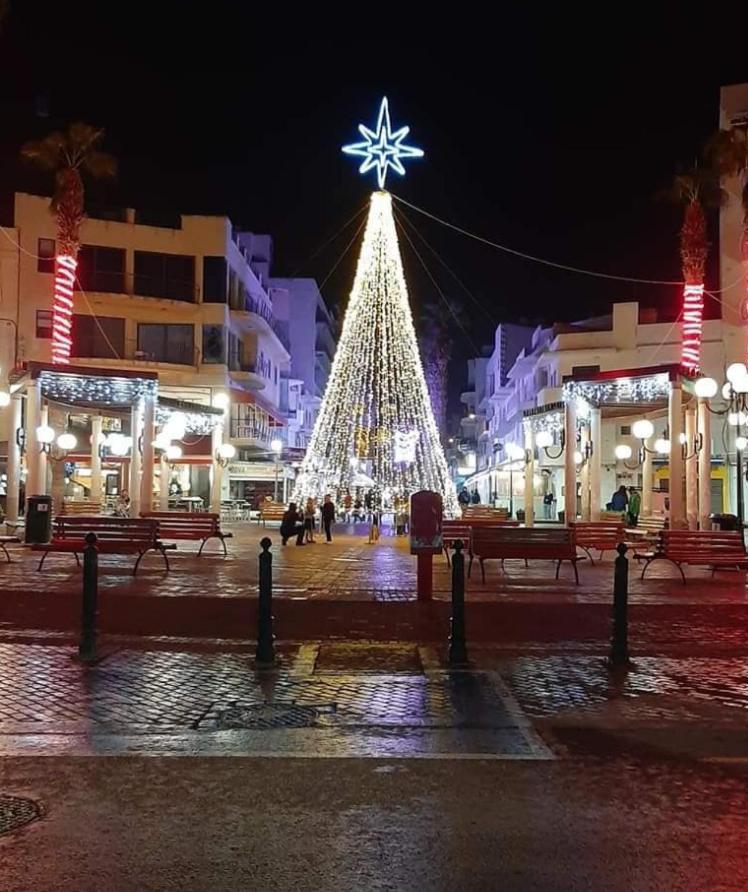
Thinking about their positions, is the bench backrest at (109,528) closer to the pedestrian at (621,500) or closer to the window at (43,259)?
the pedestrian at (621,500)

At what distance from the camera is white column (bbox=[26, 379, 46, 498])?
23969 mm

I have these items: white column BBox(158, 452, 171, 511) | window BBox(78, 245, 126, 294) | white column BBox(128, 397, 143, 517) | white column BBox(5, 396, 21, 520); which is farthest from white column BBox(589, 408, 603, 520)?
window BBox(78, 245, 126, 294)

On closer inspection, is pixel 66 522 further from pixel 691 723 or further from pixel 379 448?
pixel 379 448

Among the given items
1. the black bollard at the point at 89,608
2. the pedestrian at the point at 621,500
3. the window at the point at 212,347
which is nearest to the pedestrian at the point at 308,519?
the pedestrian at the point at 621,500

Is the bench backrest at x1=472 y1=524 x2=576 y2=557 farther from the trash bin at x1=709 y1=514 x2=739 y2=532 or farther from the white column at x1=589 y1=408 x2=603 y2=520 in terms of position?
the white column at x1=589 y1=408 x2=603 y2=520

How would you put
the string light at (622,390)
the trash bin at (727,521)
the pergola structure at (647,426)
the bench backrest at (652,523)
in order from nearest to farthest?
the trash bin at (727,521) < the pergola structure at (647,426) < the string light at (622,390) < the bench backrest at (652,523)

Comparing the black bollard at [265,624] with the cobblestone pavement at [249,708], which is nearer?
the cobblestone pavement at [249,708]

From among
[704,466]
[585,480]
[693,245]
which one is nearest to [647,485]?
[585,480]

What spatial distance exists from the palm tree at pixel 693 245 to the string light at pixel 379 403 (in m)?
8.24

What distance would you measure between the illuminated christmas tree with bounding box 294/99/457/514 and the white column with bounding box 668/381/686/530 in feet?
24.8

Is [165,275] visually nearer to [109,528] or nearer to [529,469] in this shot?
[529,469]

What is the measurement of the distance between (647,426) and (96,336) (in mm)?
24584

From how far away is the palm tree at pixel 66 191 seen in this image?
99.1 ft

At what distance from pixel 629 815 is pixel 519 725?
192 cm
